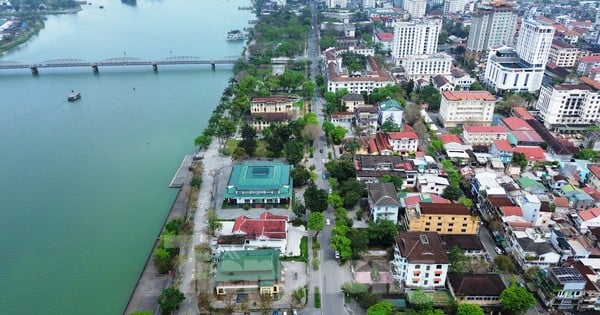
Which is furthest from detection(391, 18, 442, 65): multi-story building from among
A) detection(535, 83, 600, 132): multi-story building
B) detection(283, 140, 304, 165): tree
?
detection(283, 140, 304, 165): tree

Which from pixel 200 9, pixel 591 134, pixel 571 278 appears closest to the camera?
pixel 571 278

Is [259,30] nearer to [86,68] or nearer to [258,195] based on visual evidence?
[86,68]

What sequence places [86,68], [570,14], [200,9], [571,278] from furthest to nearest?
[200,9], [570,14], [86,68], [571,278]

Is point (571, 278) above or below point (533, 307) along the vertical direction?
above

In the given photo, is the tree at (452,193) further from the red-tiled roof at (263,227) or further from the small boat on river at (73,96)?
the small boat on river at (73,96)

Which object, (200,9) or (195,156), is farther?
(200,9)

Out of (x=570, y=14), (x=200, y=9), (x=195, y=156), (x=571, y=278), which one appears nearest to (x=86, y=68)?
(x=195, y=156)

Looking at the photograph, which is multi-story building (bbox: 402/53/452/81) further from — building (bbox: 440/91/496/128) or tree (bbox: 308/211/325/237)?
tree (bbox: 308/211/325/237)

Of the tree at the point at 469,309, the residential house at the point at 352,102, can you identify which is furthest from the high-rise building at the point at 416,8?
the tree at the point at 469,309

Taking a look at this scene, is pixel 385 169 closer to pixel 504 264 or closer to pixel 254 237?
pixel 504 264
